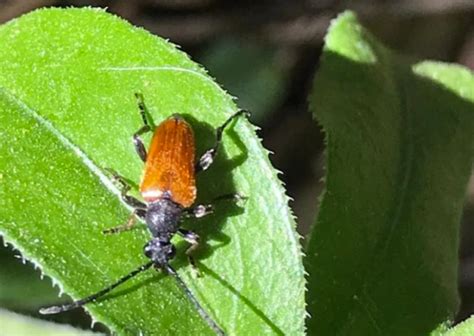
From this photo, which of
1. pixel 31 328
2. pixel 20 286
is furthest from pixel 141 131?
pixel 20 286

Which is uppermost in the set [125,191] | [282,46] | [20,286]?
[125,191]

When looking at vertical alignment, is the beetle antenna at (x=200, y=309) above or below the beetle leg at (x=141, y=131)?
below

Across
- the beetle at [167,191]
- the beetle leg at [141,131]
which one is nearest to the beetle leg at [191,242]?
the beetle at [167,191]

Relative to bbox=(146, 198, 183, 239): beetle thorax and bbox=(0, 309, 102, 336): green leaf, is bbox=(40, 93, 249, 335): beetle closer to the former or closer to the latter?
bbox=(146, 198, 183, 239): beetle thorax

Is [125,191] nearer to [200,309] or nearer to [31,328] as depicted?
[200,309]

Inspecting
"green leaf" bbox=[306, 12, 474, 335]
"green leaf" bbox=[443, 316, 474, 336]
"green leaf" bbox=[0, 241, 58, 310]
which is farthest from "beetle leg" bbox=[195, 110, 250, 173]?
"green leaf" bbox=[0, 241, 58, 310]

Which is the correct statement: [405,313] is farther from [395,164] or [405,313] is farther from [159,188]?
[159,188]

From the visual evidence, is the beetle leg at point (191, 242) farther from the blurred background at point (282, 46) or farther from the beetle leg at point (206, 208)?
the blurred background at point (282, 46)
